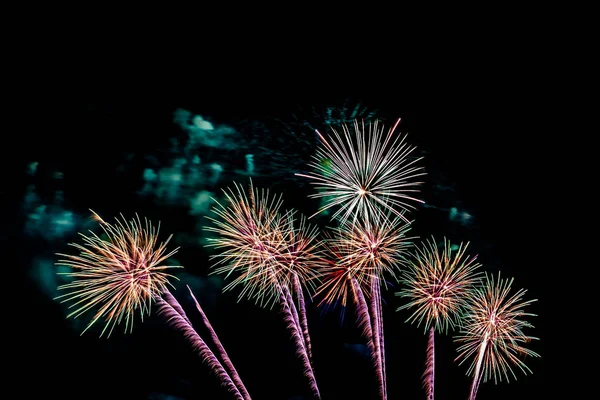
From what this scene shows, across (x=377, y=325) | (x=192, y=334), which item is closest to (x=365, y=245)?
(x=377, y=325)

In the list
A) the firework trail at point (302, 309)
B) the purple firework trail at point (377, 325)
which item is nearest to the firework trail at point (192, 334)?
the firework trail at point (302, 309)

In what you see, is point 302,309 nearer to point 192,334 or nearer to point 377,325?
point 377,325

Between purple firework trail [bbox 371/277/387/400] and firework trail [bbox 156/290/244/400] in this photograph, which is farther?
firework trail [bbox 156/290/244/400]

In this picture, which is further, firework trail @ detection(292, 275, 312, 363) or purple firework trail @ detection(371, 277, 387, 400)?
firework trail @ detection(292, 275, 312, 363)

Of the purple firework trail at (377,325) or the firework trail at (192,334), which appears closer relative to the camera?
the purple firework trail at (377,325)

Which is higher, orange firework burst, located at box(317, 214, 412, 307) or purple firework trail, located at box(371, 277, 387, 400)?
orange firework burst, located at box(317, 214, 412, 307)

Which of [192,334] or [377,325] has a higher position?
[377,325]

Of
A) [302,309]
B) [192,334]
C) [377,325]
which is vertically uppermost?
[377,325]

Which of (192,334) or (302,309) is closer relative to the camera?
(302,309)

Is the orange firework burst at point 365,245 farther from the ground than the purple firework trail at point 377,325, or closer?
farther from the ground

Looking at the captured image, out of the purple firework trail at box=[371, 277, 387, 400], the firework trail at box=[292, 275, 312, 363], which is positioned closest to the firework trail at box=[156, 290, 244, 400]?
the firework trail at box=[292, 275, 312, 363]

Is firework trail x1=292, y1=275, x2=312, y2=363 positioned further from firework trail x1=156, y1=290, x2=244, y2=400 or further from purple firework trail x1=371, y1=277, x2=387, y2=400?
firework trail x1=156, y1=290, x2=244, y2=400

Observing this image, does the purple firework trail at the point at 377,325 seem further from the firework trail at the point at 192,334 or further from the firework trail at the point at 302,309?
the firework trail at the point at 192,334
